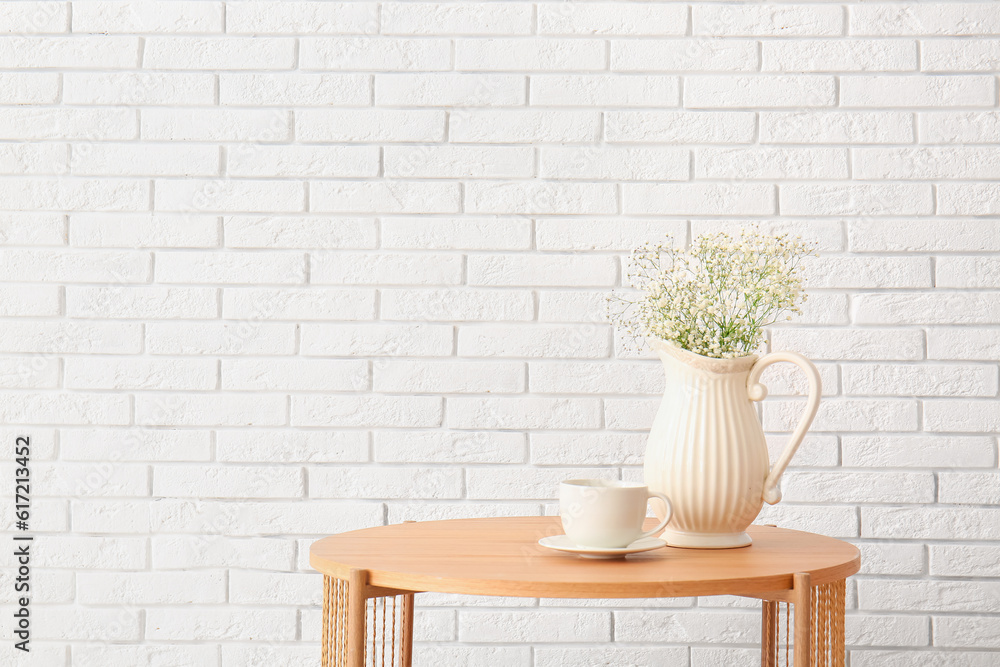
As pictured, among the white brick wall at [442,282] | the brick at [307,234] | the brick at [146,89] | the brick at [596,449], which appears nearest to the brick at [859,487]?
the white brick wall at [442,282]

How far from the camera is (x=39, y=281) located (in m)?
1.54

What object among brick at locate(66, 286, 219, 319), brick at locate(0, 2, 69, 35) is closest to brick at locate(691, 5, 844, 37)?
brick at locate(66, 286, 219, 319)

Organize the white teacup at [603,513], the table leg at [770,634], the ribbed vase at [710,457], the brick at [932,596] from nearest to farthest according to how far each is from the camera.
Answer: the white teacup at [603,513]
the ribbed vase at [710,457]
the table leg at [770,634]
the brick at [932,596]

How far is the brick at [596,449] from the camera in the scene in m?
1.52

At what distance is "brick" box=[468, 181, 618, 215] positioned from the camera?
5.01 ft

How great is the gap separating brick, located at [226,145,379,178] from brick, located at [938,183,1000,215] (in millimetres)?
1000

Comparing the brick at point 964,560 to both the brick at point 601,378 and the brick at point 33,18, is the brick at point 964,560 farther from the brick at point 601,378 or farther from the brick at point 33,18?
the brick at point 33,18

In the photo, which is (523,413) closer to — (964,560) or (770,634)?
(770,634)

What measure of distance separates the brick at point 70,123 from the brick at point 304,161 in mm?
198

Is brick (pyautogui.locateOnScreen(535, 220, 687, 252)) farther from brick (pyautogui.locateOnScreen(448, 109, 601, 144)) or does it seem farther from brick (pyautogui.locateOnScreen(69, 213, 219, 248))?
brick (pyautogui.locateOnScreen(69, 213, 219, 248))

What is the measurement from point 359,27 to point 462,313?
1.79ft

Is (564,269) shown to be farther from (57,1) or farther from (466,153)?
(57,1)

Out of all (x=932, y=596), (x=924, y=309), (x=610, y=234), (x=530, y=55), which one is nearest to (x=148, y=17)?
(x=530, y=55)

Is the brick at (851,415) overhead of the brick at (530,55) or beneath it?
beneath
